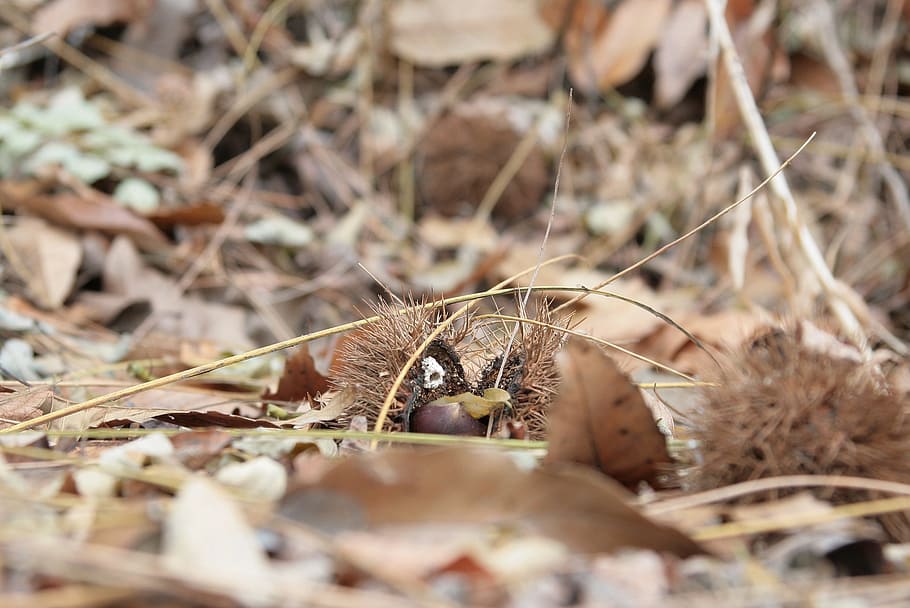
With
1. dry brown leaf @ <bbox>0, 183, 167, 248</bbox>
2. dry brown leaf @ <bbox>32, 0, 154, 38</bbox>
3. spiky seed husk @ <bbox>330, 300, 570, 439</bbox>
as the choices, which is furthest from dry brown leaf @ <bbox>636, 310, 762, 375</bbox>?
dry brown leaf @ <bbox>32, 0, 154, 38</bbox>

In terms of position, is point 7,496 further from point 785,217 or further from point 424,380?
point 785,217

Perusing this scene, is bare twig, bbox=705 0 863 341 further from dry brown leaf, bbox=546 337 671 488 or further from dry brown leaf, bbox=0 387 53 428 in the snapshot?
dry brown leaf, bbox=0 387 53 428

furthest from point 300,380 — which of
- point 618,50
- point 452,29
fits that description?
point 618,50

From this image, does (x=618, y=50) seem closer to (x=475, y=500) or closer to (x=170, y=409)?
(x=170, y=409)

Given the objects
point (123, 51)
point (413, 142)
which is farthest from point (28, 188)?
point (413, 142)

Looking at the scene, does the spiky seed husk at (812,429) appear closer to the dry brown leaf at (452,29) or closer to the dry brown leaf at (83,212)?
the dry brown leaf at (83,212)

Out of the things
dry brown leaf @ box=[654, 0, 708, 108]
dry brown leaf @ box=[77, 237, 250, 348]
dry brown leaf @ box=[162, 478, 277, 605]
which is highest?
dry brown leaf @ box=[654, 0, 708, 108]

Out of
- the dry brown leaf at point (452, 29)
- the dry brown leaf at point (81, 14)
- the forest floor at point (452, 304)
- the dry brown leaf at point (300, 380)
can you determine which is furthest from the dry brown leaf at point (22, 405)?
the dry brown leaf at point (452, 29)

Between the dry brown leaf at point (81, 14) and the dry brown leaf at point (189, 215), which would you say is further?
the dry brown leaf at point (81, 14)
